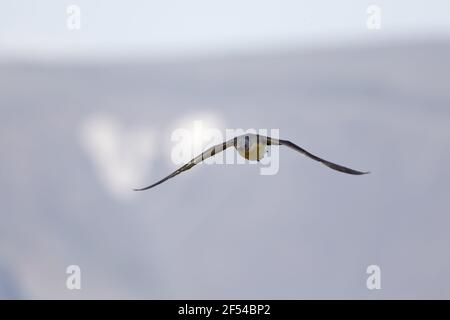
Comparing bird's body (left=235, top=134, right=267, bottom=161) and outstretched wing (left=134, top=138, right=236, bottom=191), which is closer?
bird's body (left=235, top=134, right=267, bottom=161)

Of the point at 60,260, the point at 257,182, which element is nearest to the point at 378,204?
the point at 257,182

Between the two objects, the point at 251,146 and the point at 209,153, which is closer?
the point at 251,146

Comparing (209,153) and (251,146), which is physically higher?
(251,146)

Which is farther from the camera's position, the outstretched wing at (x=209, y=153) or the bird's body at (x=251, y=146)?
the outstretched wing at (x=209, y=153)

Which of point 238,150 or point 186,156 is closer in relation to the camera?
point 238,150
